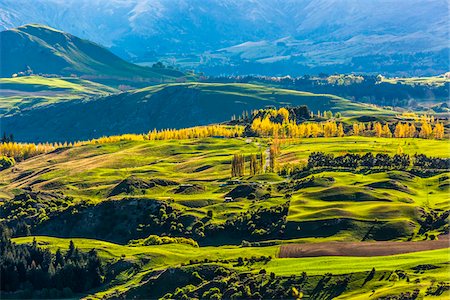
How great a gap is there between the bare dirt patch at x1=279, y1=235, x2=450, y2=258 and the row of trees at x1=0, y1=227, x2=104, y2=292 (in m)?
39.0

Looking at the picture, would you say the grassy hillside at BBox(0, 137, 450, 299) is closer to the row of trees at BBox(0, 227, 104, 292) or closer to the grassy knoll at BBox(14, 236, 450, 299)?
the grassy knoll at BBox(14, 236, 450, 299)

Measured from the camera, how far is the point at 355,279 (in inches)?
4862

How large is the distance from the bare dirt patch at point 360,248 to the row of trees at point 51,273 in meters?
39.0

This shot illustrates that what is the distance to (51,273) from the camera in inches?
6132

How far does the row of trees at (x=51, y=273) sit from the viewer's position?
15338cm

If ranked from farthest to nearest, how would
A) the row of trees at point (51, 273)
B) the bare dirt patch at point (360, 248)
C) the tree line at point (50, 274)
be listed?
the row of trees at point (51, 273), the tree line at point (50, 274), the bare dirt patch at point (360, 248)

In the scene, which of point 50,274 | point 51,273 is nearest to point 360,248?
point 51,273

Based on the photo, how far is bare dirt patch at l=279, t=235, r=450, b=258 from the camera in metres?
144

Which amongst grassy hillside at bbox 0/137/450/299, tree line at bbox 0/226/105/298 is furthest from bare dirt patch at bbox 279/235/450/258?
tree line at bbox 0/226/105/298

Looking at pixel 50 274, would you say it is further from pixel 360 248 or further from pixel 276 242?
pixel 360 248

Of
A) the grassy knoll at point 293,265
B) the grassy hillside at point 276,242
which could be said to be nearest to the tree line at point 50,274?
the grassy hillside at point 276,242

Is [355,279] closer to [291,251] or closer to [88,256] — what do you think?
[291,251]

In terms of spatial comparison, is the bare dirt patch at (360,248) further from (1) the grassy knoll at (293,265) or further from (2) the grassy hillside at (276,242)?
(1) the grassy knoll at (293,265)

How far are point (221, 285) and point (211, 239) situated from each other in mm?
47503
